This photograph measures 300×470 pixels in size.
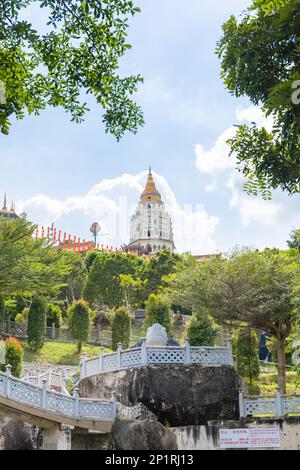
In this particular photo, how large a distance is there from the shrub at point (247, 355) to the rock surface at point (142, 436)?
46.0ft

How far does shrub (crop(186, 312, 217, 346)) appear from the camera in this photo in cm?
2811

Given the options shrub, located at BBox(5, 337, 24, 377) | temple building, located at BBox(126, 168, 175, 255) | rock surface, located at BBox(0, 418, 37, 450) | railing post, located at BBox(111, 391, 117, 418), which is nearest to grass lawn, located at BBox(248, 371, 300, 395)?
shrub, located at BBox(5, 337, 24, 377)

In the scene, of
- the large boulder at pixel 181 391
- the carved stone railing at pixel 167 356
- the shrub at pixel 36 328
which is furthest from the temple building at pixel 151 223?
the large boulder at pixel 181 391

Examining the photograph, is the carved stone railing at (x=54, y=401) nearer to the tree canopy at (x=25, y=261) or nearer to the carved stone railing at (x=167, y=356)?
the carved stone railing at (x=167, y=356)

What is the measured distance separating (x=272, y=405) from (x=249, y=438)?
1243 millimetres

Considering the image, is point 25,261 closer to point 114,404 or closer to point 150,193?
point 114,404

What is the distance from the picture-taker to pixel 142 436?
14.9 meters

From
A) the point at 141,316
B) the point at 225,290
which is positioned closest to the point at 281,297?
the point at 225,290

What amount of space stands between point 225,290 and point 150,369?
26.7 feet

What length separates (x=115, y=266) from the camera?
5709cm

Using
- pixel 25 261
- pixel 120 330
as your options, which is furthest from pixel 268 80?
pixel 120 330

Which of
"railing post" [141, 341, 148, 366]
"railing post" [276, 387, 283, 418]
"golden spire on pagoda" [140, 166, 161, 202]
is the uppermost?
"golden spire on pagoda" [140, 166, 161, 202]

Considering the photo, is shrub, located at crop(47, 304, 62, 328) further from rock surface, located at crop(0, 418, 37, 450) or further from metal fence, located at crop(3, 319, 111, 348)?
rock surface, located at crop(0, 418, 37, 450)

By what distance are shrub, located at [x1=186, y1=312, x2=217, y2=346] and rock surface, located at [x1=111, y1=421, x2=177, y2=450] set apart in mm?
12688
